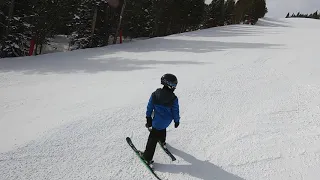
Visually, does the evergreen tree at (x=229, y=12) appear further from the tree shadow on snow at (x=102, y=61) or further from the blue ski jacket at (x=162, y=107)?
Answer: the blue ski jacket at (x=162, y=107)

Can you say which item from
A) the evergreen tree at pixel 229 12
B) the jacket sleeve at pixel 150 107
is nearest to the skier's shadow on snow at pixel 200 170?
the jacket sleeve at pixel 150 107

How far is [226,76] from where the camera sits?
998 cm

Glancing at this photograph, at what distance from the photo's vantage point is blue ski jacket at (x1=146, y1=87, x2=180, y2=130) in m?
4.27

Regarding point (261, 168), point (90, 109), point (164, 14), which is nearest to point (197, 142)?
point (261, 168)

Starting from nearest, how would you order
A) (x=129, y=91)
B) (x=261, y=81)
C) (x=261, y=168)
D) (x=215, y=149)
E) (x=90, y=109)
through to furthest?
(x=261, y=168), (x=215, y=149), (x=90, y=109), (x=129, y=91), (x=261, y=81)

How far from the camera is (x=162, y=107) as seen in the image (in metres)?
4.31

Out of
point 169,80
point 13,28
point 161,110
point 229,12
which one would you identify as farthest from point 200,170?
point 229,12

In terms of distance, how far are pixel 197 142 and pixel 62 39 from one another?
32.3 m

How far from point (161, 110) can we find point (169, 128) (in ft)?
5.48

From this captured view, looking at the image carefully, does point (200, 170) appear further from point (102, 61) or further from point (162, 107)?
point (102, 61)

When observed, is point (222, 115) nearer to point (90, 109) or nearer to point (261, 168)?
point (261, 168)

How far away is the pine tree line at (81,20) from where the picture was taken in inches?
703

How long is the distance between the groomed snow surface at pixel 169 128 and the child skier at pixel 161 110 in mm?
501

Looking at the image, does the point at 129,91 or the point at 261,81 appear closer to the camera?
the point at 129,91
